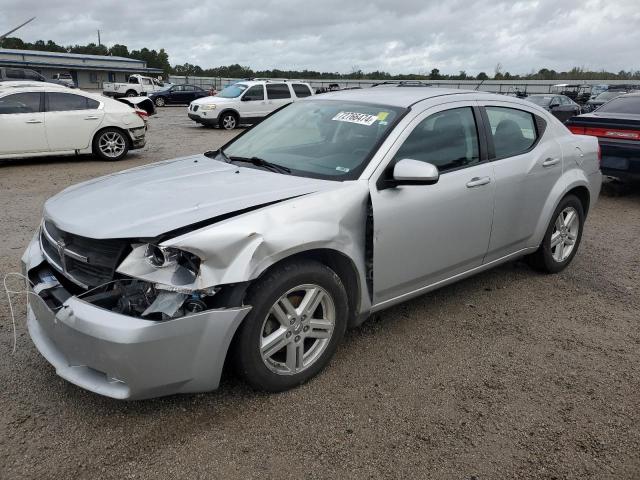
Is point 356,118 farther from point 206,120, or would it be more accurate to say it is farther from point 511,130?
point 206,120

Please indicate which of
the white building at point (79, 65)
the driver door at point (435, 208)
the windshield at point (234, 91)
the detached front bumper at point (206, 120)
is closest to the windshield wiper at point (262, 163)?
the driver door at point (435, 208)

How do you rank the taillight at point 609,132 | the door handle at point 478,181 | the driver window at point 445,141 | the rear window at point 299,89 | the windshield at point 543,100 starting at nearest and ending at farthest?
1. the driver window at point 445,141
2. the door handle at point 478,181
3. the taillight at point 609,132
4. the rear window at point 299,89
5. the windshield at point 543,100

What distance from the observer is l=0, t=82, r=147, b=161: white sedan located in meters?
9.77

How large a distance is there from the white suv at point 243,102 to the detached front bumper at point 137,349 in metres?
16.9

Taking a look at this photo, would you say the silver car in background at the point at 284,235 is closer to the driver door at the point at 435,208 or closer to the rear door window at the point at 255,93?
the driver door at the point at 435,208

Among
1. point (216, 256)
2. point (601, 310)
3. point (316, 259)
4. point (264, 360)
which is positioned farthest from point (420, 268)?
point (601, 310)

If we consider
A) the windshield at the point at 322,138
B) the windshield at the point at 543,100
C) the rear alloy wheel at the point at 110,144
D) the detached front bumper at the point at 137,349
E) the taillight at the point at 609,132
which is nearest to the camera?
the detached front bumper at the point at 137,349

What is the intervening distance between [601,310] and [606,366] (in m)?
0.96

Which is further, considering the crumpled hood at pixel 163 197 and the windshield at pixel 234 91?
the windshield at pixel 234 91

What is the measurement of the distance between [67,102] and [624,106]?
10.1 meters

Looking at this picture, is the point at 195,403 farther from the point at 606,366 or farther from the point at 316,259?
the point at 606,366

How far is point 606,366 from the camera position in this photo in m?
3.37

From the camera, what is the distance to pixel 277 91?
19.7 metres

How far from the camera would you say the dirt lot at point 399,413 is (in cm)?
244
